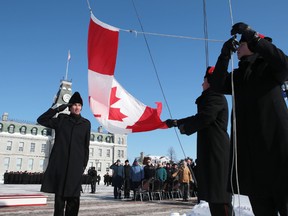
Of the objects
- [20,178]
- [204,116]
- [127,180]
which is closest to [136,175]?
[127,180]

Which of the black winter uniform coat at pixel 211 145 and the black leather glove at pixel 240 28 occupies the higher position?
the black leather glove at pixel 240 28

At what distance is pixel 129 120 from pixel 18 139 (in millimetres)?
77329

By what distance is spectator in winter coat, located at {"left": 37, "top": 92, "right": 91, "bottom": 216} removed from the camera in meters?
3.74

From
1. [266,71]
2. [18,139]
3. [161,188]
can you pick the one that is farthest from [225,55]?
[18,139]

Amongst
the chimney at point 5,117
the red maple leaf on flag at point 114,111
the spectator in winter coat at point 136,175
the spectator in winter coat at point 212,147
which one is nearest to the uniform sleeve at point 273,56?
the spectator in winter coat at point 212,147

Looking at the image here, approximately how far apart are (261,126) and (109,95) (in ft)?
12.8

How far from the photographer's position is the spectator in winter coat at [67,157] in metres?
3.74

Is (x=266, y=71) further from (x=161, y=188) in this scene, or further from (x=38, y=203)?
(x=161, y=188)

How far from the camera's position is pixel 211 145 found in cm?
313

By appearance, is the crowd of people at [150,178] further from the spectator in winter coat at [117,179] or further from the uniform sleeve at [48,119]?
the uniform sleeve at [48,119]

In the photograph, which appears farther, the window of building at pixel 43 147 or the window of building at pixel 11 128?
the window of building at pixel 43 147

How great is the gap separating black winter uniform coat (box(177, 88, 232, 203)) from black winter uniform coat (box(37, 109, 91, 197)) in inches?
61.1

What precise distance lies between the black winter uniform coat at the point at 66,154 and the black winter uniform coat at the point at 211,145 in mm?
1553

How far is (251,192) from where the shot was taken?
1.93 m
